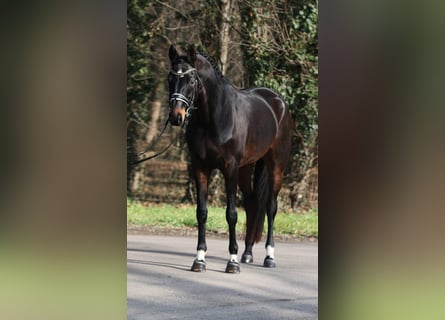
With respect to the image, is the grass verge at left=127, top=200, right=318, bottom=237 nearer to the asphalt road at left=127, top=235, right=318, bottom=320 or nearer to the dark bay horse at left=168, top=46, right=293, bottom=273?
the asphalt road at left=127, top=235, right=318, bottom=320

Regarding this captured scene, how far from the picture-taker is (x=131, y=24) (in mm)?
14984

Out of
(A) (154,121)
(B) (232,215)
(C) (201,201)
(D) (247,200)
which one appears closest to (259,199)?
(D) (247,200)

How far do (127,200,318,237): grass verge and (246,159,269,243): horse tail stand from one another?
247 centimetres

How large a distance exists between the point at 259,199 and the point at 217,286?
2.17 m

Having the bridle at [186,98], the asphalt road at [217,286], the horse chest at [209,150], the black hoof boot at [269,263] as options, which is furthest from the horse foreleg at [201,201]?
the black hoof boot at [269,263]

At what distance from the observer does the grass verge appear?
11.7m

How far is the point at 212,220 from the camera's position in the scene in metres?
12.3
